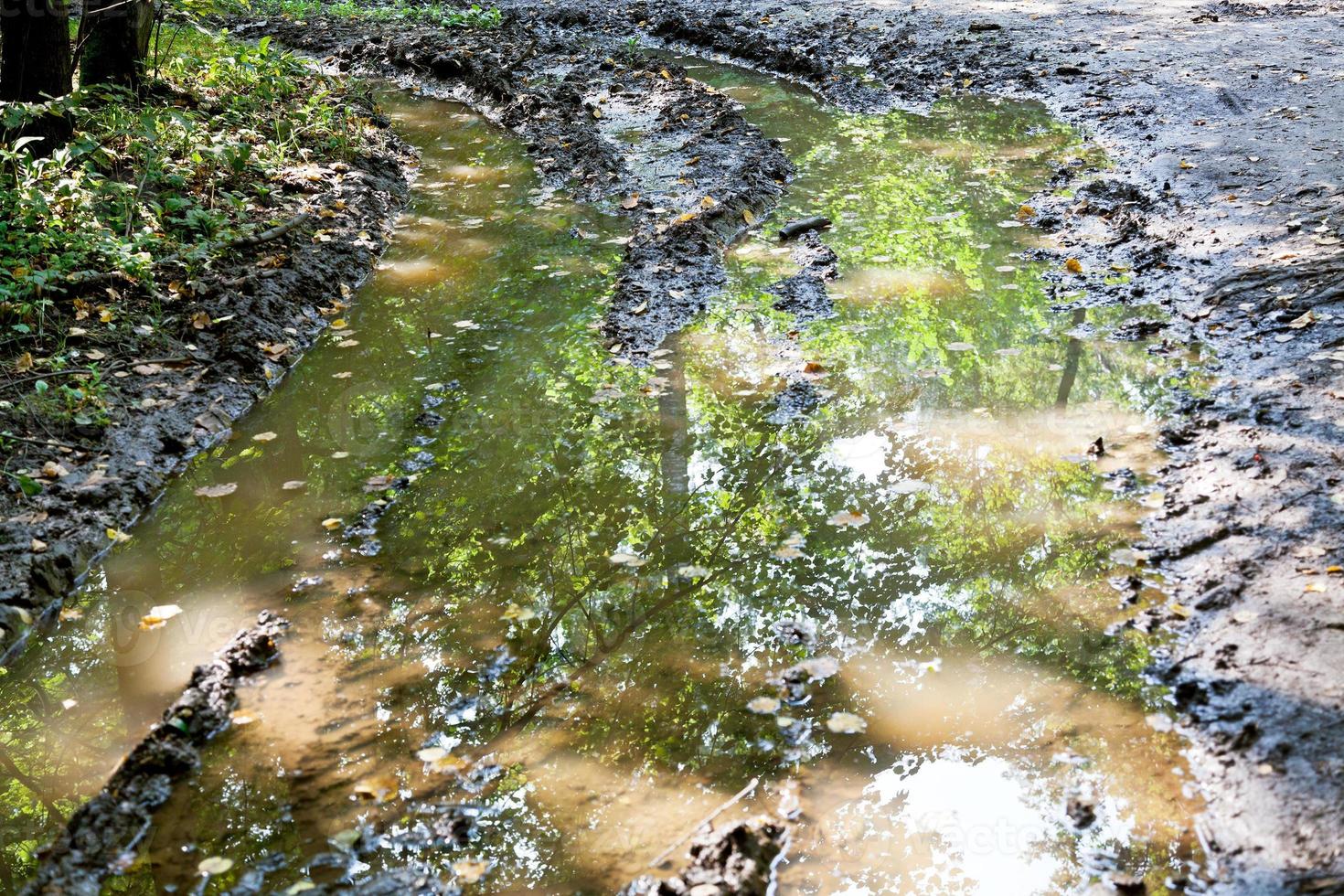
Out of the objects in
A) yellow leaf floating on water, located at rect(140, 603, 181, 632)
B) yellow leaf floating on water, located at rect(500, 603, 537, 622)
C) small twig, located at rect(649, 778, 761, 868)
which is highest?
small twig, located at rect(649, 778, 761, 868)

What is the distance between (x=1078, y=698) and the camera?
3.02 metres

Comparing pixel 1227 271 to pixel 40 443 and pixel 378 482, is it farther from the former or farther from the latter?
pixel 40 443

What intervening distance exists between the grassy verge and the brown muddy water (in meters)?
0.78

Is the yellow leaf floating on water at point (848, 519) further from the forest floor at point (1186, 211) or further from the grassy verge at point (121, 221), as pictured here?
the grassy verge at point (121, 221)

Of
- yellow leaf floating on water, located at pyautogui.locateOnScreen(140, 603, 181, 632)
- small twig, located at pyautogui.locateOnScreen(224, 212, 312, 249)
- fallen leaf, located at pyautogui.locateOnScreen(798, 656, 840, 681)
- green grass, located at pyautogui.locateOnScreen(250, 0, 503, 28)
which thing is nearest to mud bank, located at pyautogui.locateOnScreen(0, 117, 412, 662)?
small twig, located at pyautogui.locateOnScreen(224, 212, 312, 249)

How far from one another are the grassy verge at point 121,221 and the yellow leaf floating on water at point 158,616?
0.87m

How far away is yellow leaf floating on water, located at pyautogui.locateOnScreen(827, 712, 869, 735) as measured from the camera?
2984 millimetres

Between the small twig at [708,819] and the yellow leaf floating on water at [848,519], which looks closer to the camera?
the small twig at [708,819]

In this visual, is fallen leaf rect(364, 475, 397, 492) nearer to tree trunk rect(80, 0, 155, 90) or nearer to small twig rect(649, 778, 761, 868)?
small twig rect(649, 778, 761, 868)

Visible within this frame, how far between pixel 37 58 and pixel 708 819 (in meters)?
6.75

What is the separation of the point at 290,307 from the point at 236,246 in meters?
0.61

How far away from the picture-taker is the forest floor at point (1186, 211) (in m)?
2.76

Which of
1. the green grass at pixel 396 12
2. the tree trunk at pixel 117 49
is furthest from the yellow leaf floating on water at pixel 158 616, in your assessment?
the green grass at pixel 396 12

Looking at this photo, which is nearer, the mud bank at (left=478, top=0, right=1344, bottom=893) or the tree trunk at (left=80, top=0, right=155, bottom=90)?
the mud bank at (left=478, top=0, right=1344, bottom=893)
